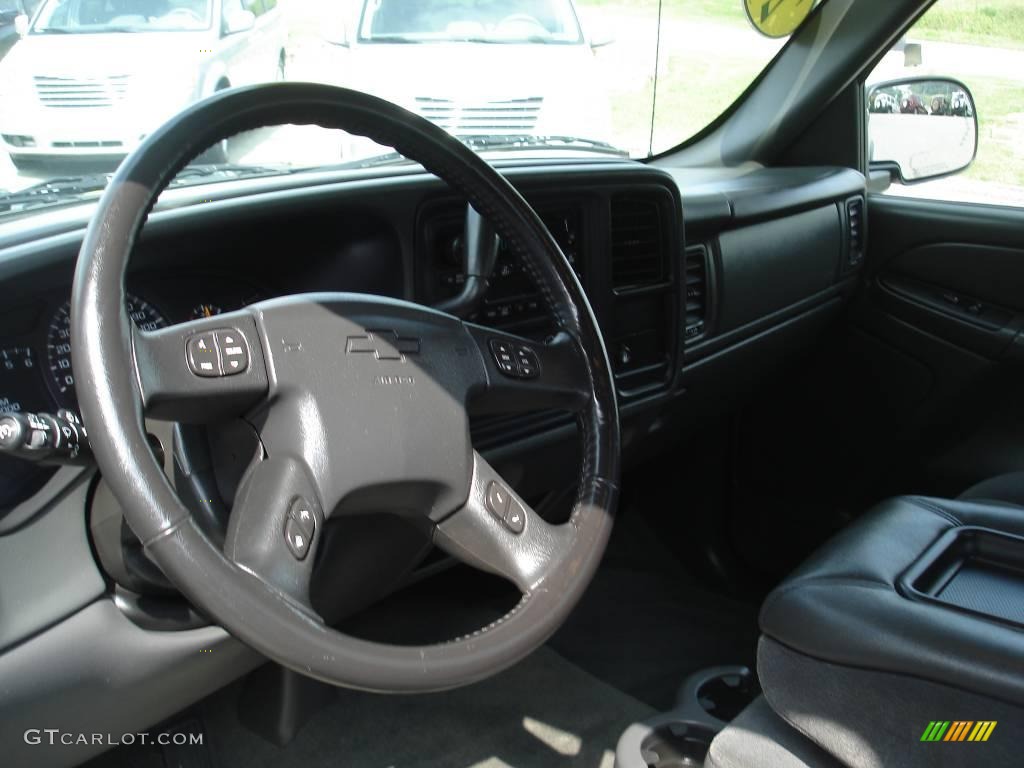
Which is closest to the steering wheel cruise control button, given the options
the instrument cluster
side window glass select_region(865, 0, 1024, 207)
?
the instrument cluster

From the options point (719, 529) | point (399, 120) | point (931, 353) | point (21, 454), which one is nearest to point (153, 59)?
point (399, 120)

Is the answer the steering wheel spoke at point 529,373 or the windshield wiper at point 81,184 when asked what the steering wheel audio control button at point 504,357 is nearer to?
the steering wheel spoke at point 529,373

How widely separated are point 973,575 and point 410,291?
37.4 inches

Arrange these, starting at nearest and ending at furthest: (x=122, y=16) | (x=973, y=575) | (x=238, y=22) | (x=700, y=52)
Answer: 1. (x=973, y=575)
2. (x=122, y=16)
3. (x=238, y=22)
4. (x=700, y=52)

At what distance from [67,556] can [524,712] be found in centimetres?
114

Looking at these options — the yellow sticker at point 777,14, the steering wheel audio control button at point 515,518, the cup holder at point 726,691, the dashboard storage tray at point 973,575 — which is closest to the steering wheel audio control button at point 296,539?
the steering wheel audio control button at point 515,518

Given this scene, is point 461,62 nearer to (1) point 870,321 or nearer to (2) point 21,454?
(1) point 870,321

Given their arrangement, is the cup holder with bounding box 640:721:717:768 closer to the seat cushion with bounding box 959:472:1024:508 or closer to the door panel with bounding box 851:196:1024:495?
the seat cushion with bounding box 959:472:1024:508

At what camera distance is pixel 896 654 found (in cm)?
122

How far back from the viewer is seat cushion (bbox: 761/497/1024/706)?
1.18 m

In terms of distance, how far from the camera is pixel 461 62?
2.37 meters

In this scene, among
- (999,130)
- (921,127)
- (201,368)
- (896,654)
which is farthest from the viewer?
(921,127)

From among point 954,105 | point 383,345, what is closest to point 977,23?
point 954,105

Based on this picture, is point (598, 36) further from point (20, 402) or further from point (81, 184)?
point (20, 402)
